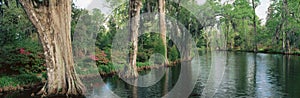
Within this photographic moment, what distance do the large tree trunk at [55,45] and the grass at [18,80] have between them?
2.20 m

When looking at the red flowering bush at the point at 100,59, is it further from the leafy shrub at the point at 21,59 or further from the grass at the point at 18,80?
the grass at the point at 18,80

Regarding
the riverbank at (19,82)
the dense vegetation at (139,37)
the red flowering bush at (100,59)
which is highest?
the dense vegetation at (139,37)

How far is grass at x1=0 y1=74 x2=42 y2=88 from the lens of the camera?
13203 mm

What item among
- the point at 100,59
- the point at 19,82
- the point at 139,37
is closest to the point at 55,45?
the point at 19,82

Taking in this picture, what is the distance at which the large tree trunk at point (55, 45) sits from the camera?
11.8 metres

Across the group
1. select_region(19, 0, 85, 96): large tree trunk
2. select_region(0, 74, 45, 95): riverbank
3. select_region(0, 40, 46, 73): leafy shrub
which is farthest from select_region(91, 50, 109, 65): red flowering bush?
select_region(19, 0, 85, 96): large tree trunk

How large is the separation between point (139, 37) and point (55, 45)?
2034 centimetres

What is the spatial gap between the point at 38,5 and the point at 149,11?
2292 centimetres

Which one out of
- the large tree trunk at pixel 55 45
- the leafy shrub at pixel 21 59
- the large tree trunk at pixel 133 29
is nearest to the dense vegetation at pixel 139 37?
the leafy shrub at pixel 21 59

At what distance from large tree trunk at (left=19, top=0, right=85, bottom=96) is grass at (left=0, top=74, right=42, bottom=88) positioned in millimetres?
2196

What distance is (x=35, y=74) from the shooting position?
49.9 feet

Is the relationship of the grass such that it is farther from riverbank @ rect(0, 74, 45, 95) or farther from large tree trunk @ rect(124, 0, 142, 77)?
large tree trunk @ rect(124, 0, 142, 77)

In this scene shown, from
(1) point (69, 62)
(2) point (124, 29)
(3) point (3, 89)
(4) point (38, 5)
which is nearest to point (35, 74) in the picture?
(3) point (3, 89)

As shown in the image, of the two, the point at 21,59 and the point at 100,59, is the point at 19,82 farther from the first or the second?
the point at 100,59
